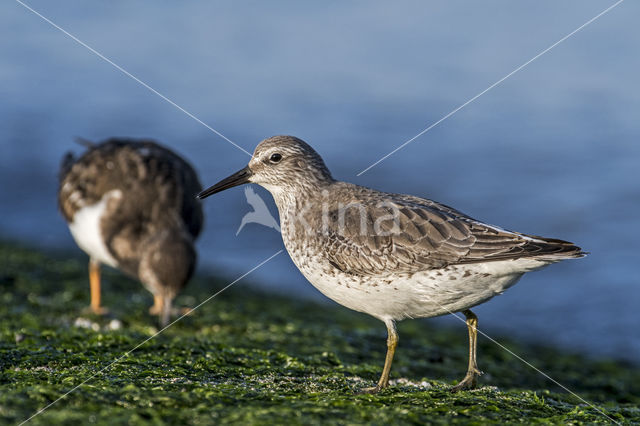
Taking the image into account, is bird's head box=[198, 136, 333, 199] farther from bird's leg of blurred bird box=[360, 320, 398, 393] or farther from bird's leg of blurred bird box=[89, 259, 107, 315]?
bird's leg of blurred bird box=[89, 259, 107, 315]

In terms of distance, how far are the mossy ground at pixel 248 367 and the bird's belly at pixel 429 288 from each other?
0.66 meters

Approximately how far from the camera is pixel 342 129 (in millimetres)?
18953

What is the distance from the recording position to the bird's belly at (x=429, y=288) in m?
5.45

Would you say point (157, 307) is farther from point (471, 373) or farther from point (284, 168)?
point (471, 373)

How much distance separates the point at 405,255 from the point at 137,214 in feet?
16.2

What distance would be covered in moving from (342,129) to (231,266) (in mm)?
6987

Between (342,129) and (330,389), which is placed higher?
(342,129)

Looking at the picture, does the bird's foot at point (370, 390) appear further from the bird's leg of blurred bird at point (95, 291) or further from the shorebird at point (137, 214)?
the bird's leg of blurred bird at point (95, 291)

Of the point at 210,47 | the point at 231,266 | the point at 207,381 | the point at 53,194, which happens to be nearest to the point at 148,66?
the point at 210,47

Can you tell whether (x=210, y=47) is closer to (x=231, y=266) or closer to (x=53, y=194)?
(x=53, y=194)

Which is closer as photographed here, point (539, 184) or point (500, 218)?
point (500, 218)

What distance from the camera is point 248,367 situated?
20.0 feet

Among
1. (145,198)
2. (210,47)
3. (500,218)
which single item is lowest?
(145,198)

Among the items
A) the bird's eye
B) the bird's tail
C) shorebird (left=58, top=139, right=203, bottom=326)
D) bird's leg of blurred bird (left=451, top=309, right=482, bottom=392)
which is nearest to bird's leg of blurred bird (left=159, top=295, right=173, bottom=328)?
shorebird (left=58, top=139, right=203, bottom=326)
